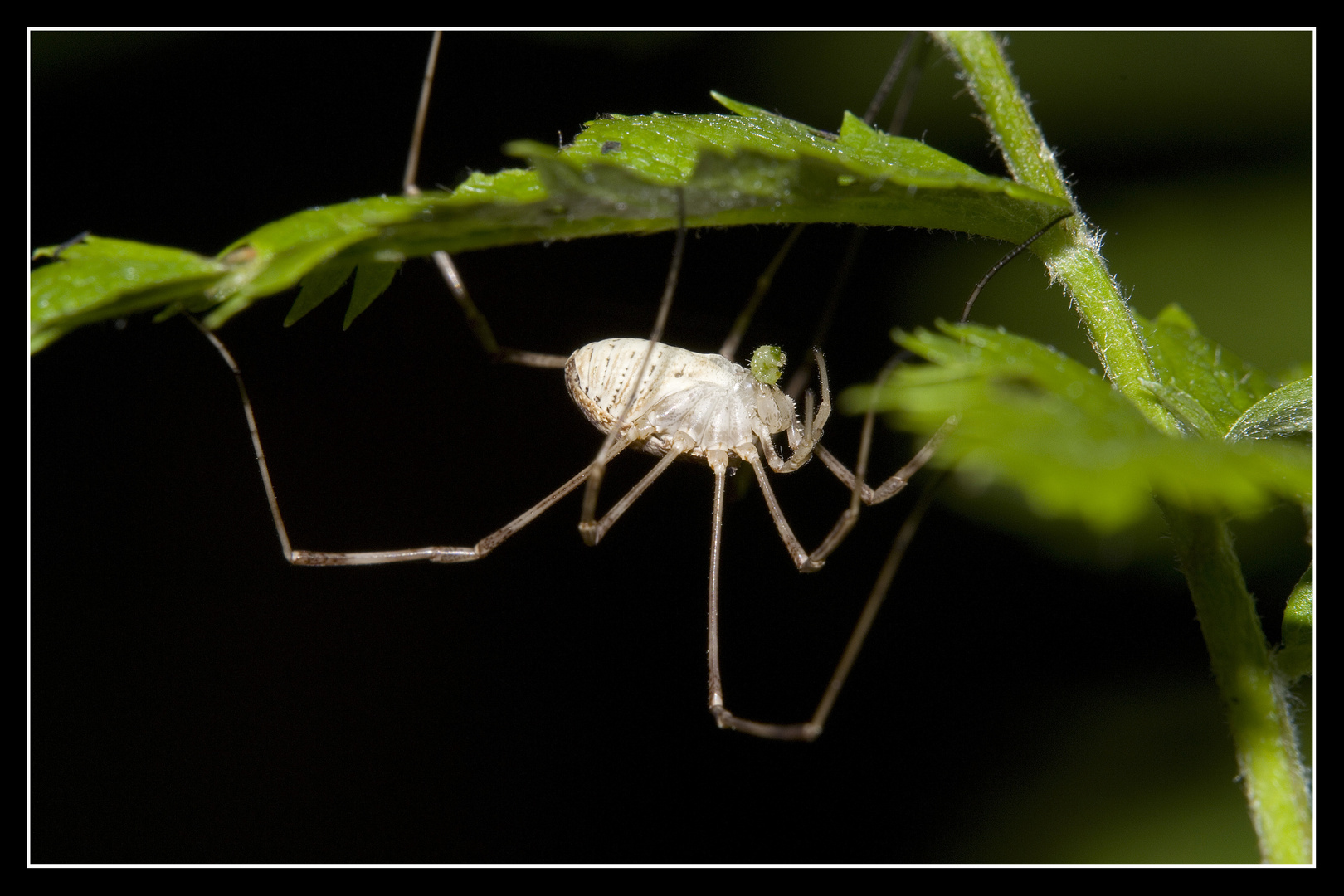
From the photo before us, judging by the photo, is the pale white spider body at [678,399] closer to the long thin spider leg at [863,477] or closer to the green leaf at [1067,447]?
the long thin spider leg at [863,477]

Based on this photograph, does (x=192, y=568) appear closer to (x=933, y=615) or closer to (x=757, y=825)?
(x=757, y=825)

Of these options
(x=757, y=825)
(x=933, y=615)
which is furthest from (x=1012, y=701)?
(x=757, y=825)

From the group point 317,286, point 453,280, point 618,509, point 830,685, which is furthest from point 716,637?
point 317,286

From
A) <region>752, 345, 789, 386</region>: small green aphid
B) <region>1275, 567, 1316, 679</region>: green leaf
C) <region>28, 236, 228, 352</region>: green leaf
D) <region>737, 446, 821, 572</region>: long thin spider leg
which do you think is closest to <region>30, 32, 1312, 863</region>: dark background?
<region>737, 446, 821, 572</region>: long thin spider leg

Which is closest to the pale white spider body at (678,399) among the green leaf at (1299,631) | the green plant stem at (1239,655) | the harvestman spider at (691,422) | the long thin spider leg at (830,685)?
the harvestman spider at (691,422)

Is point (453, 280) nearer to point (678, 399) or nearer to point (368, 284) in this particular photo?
point (368, 284)

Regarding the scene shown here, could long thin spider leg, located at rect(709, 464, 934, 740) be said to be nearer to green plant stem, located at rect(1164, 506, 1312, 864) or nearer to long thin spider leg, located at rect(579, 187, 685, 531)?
long thin spider leg, located at rect(579, 187, 685, 531)

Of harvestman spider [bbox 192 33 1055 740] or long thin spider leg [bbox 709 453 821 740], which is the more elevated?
harvestman spider [bbox 192 33 1055 740]
